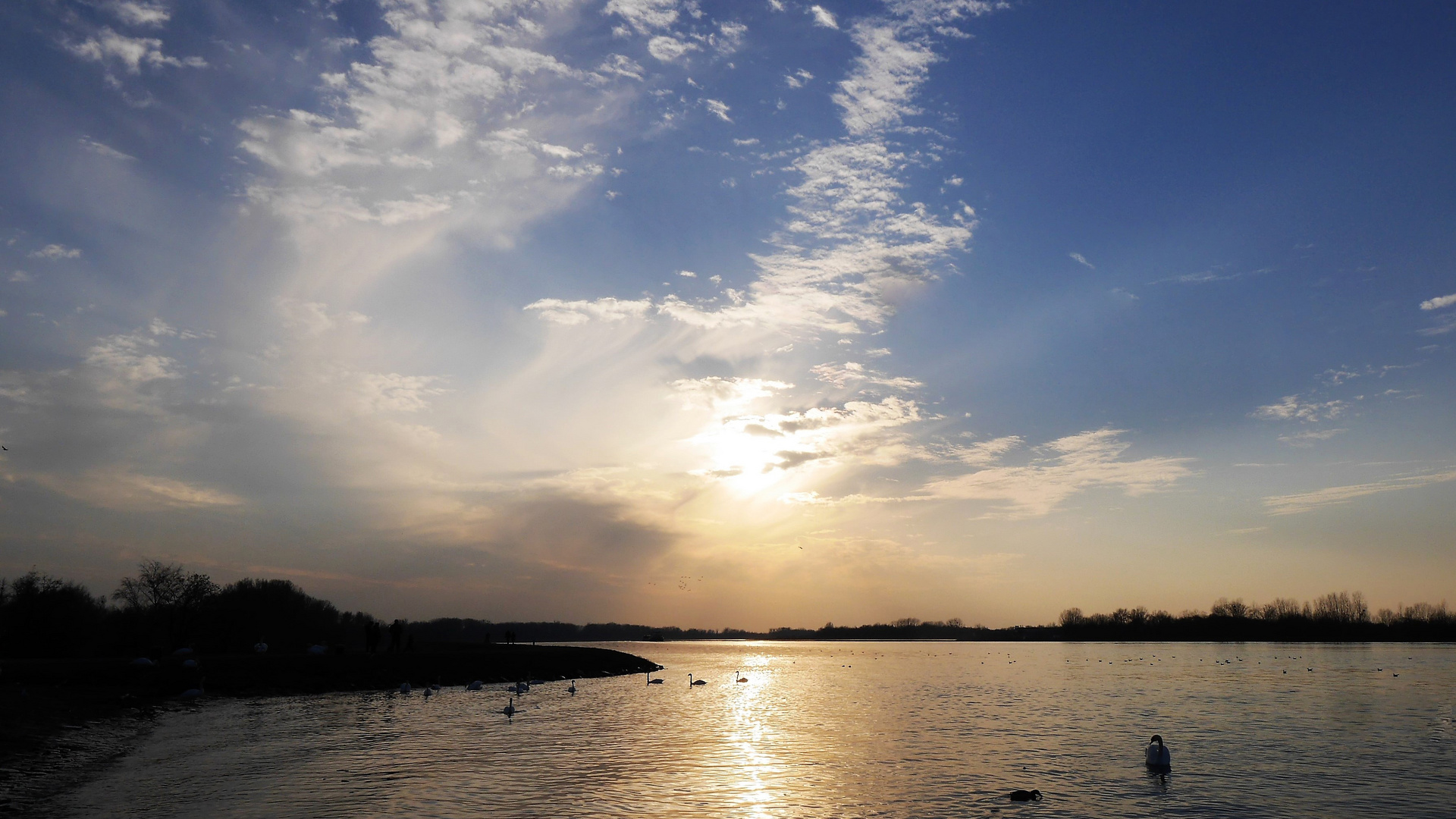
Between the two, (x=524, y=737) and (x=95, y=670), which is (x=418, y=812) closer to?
(x=524, y=737)

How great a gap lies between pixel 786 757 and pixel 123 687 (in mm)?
33813

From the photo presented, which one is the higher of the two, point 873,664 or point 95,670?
point 95,670

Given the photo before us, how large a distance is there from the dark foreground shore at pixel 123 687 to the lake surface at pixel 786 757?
59.9 inches

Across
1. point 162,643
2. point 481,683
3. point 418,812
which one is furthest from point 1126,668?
point 162,643

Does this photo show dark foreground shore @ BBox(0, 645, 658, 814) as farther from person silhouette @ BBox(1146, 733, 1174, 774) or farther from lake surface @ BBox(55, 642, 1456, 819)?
person silhouette @ BBox(1146, 733, 1174, 774)

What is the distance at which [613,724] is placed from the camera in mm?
41656

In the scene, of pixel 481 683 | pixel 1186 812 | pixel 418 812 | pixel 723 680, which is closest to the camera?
pixel 418 812

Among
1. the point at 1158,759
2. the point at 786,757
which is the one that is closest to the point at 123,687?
the point at 786,757

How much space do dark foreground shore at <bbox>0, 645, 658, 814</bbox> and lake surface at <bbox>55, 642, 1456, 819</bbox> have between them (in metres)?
1.52

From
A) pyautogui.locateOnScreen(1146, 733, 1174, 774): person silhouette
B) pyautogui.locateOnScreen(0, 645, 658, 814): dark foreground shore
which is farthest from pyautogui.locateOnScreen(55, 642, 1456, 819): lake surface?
pyautogui.locateOnScreen(0, 645, 658, 814): dark foreground shore

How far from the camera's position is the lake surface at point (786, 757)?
75.9ft

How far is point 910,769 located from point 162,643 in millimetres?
81630

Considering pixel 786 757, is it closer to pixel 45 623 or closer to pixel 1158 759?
pixel 1158 759

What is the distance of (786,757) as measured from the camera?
32281mm
